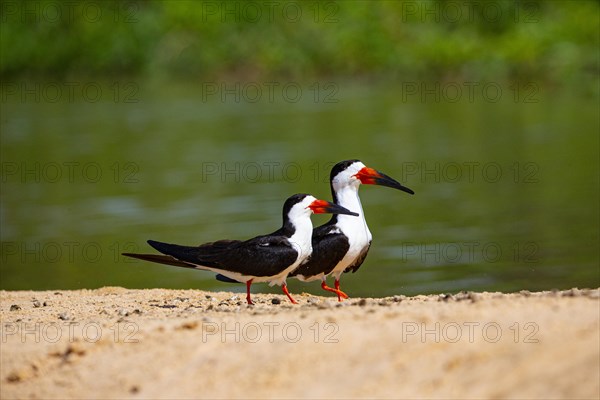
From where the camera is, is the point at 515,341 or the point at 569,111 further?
the point at 569,111

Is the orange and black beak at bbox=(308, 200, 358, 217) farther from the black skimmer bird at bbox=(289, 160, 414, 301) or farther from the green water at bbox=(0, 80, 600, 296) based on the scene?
the green water at bbox=(0, 80, 600, 296)

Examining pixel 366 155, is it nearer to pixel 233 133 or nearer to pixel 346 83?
pixel 233 133

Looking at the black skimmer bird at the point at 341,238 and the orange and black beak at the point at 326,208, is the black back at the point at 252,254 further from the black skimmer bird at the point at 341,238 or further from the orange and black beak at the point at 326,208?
the black skimmer bird at the point at 341,238

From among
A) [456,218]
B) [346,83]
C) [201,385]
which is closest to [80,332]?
[201,385]

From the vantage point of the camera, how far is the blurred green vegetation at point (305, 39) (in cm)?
3212

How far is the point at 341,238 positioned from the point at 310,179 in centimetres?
1038

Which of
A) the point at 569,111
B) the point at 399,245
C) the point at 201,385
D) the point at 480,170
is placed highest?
the point at 569,111

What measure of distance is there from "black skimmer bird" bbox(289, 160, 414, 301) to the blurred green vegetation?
20534 millimetres

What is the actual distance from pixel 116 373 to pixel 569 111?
19928 mm

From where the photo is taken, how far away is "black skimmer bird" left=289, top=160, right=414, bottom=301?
9.48 meters

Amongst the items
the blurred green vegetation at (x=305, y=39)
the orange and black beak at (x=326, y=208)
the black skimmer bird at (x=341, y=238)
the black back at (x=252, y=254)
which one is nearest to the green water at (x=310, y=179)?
the blurred green vegetation at (x=305, y=39)

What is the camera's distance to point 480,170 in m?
20.6

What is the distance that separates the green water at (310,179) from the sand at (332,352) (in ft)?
15.0

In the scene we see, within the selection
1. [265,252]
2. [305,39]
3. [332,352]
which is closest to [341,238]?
[265,252]
